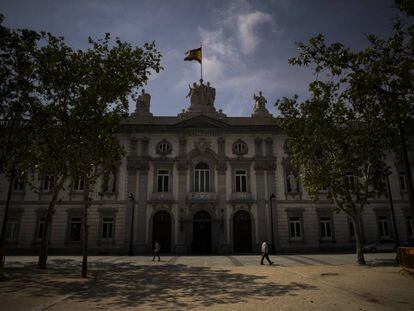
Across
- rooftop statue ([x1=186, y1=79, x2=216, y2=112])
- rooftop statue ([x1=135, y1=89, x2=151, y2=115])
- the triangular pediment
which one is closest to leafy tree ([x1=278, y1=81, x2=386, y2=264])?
the triangular pediment

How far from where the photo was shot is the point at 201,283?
12852 millimetres

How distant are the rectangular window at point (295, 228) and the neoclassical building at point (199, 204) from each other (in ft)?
0.32

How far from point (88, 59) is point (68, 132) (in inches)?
170

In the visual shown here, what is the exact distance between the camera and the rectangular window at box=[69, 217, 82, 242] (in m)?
28.6

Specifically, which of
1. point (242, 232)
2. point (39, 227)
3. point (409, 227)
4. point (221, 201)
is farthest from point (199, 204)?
point (409, 227)

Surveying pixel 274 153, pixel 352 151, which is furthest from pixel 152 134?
pixel 352 151

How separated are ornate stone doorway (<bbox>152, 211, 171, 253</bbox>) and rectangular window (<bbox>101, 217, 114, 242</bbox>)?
4036 mm

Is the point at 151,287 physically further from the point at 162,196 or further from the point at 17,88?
the point at 162,196

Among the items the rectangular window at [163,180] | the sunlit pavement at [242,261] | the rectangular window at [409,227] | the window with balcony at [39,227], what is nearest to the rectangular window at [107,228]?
the sunlit pavement at [242,261]

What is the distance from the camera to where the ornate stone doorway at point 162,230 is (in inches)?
1131

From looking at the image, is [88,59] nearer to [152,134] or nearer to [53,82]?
[53,82]

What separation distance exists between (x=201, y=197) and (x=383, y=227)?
59.6 ft

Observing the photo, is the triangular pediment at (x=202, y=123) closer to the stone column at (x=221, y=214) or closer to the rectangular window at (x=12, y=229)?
the stone column at (x=221, y=214)

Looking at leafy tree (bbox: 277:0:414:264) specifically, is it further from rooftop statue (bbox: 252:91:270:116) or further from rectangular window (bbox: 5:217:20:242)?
rectangular window (bbox: 5:217:20:242)
